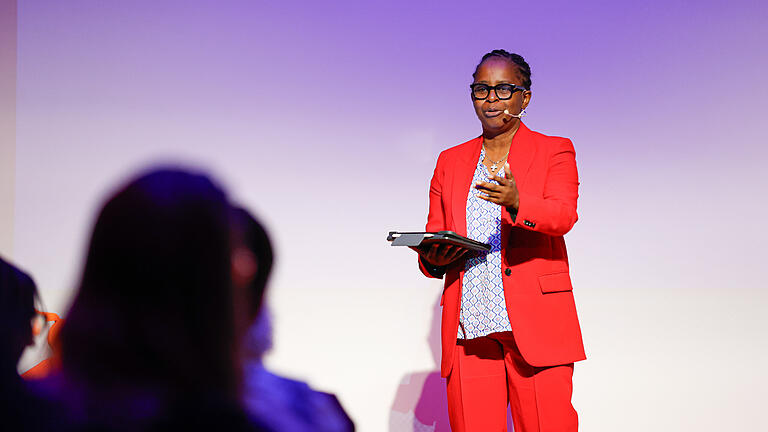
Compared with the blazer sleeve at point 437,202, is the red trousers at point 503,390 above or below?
below

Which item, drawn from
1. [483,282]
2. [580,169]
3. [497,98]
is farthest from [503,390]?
[580,169]

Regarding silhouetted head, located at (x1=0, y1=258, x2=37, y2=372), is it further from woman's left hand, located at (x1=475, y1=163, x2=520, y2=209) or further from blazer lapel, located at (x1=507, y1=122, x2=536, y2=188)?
blazer lapel, located at (x1=507, y1=122, x2=536, y2=188)

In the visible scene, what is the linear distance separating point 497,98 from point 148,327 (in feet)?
4.37

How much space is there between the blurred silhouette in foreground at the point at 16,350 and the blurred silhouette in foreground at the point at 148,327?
0.08 feet

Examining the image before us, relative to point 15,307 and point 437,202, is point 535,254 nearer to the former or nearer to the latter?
point 437,202

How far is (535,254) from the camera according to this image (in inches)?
64.6

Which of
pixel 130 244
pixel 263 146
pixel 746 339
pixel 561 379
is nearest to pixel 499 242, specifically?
pixel 561 379

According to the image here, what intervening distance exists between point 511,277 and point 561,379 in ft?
1.02

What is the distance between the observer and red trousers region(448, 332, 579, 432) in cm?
161

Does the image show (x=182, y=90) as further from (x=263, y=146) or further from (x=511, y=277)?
(x=511, y=277)

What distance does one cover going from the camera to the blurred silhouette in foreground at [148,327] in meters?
0.57

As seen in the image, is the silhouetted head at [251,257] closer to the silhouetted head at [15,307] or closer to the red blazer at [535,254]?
the silhouetted head at [15,307]

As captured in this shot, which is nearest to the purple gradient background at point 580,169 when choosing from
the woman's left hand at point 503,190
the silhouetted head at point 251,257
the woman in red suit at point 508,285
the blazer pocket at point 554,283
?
the woman in red suit at point 508,285

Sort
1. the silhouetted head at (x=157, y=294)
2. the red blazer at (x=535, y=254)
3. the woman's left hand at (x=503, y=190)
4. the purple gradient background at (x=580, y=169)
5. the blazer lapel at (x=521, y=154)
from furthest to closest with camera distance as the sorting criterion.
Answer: the purple gradient background at (x=580, y=169) < the blazer lapel at (x=521, y=154) < the red blazer at (x=535, y=254) < the woman's left hand at (x=503, y=190) < the silhouetted head at (x=157, y=294)
